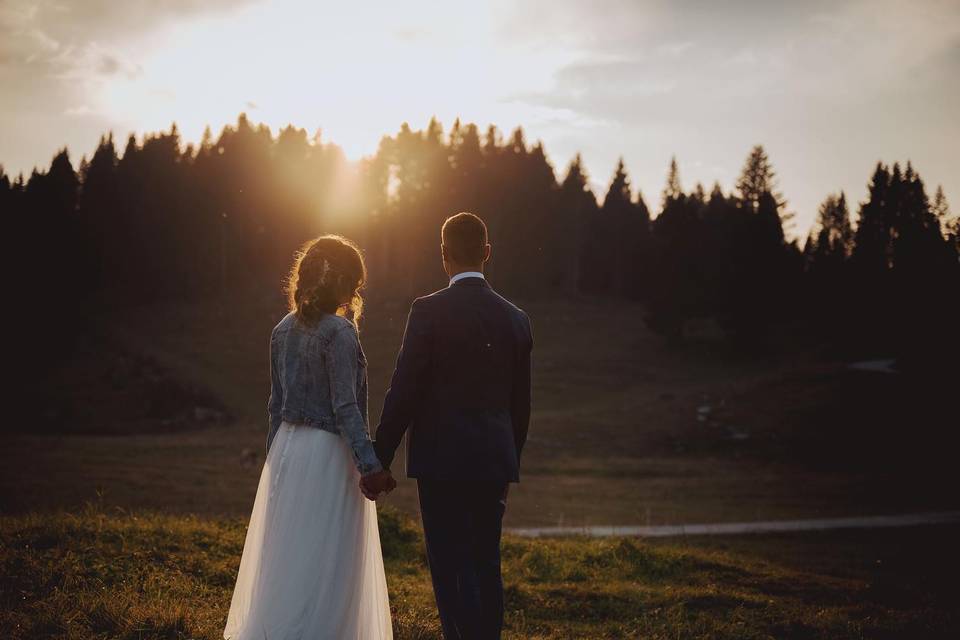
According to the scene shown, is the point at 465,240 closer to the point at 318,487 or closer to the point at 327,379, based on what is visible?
the point at 327,379

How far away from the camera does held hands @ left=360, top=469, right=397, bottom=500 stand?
4.99m

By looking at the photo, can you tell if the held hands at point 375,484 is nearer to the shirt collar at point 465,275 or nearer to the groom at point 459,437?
the groom at point 459,437

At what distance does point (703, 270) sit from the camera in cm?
5528

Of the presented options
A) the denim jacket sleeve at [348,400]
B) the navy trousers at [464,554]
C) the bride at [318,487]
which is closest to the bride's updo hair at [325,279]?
the bride at [318,487]

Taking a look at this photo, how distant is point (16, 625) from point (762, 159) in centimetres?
7514

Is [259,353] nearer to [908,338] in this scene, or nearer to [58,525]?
[908,338]

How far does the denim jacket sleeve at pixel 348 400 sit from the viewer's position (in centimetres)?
499

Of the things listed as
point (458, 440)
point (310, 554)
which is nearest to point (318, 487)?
point (310, 554)

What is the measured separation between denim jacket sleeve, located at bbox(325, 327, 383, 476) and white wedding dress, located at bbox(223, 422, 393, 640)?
0.25m

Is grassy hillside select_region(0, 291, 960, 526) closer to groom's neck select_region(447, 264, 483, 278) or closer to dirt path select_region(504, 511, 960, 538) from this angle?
dirt path select_region(504, 511, 960, 538)

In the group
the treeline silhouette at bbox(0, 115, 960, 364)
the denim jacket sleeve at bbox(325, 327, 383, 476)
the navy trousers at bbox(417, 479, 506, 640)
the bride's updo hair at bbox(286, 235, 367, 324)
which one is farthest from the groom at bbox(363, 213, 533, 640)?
the treeline silhouette at bbox(0, 115, 960, 364)

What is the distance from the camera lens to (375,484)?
5.00 m

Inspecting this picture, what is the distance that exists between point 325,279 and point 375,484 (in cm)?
142

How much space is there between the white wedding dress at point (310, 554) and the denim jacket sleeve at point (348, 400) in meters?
0.25
